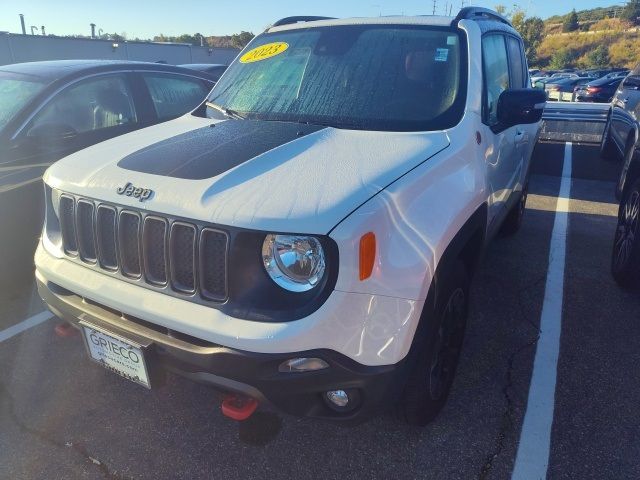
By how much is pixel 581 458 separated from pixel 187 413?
1901 mm

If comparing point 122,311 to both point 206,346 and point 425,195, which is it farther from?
point 425,195

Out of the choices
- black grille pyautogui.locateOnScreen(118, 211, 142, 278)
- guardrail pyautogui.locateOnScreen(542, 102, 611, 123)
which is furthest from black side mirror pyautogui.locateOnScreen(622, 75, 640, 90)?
black grille pyautogui.locateOnScreen(118, 211, 142, 278)

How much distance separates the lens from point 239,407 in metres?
1.99

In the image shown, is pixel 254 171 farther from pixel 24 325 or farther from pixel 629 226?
pixel 629 226

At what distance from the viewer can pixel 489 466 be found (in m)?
2.24

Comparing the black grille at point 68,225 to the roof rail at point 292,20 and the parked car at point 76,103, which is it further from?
the roof rail at point 292,20

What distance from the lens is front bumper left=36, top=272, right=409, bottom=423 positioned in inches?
69.5

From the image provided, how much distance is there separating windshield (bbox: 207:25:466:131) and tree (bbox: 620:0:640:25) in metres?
84.1

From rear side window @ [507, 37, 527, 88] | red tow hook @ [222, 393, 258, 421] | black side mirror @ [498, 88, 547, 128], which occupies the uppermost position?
rear side window @ [507, 37, 527, 88]

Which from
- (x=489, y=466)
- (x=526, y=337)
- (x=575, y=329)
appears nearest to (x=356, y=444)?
(x=489, y=466)

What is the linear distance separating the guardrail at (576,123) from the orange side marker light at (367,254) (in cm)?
903

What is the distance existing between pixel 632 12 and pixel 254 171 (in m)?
86.8

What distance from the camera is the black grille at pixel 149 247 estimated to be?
184 cm

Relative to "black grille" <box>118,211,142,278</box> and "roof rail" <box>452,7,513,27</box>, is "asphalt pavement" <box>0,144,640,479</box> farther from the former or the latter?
"roof rail" <box>452,7,513,27</box>
